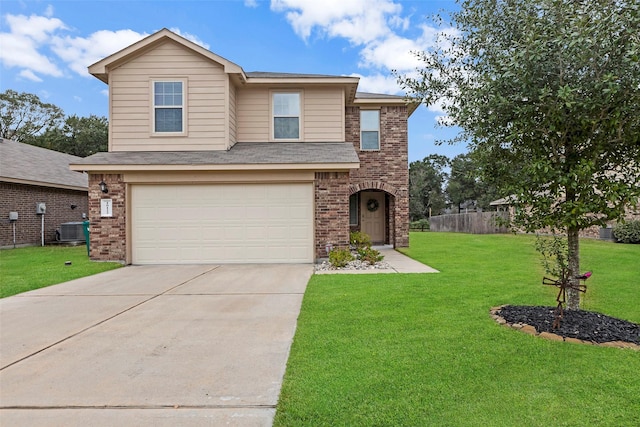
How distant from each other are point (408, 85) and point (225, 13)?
420 inches

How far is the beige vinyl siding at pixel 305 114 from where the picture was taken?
11758mm

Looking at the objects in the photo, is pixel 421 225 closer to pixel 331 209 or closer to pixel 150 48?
pixel 331 209

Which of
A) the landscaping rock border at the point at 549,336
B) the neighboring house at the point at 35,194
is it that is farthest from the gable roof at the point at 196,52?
the landscaping rock border at the point at 549,336

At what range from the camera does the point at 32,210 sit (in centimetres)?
1557

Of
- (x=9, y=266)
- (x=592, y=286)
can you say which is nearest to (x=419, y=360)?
(x=592, y=286)

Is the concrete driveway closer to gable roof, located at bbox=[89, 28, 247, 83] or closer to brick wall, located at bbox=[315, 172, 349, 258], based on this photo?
brick wall, located at bbox=[315, 172, 349, 258]

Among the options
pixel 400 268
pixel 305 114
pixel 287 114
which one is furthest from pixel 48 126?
pixel 400 268

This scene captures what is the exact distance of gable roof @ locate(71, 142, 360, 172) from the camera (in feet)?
32.0

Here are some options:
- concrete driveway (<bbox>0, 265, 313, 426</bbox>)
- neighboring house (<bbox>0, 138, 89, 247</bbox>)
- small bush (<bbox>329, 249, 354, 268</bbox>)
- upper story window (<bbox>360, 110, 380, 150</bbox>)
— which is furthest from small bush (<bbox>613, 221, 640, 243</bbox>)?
neighboring house (<bbox>0, 138, 89, 247</bbox>)

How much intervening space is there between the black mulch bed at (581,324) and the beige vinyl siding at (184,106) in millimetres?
8622

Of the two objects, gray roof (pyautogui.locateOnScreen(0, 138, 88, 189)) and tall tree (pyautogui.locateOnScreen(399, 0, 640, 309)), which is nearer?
tall tree (pyautogui.locateOnScreen(399, 0, 640, 309))

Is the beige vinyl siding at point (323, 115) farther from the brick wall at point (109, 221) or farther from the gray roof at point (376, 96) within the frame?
the brick wall at point (109, 221)

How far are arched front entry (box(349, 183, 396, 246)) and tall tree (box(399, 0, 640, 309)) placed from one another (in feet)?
33.2

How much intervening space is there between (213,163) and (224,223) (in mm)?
1624
